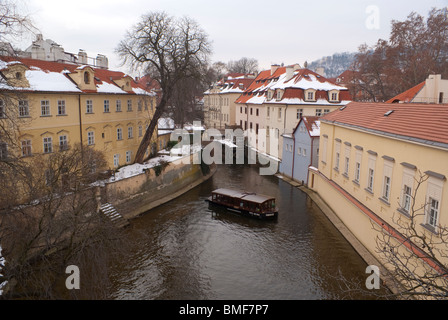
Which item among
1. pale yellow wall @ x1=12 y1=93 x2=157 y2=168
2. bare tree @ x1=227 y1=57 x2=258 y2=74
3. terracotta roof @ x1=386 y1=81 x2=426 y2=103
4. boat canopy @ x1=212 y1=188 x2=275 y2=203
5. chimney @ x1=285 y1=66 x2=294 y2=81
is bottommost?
boat canopy @ x1=212 y1=188 x2=275 y2=203

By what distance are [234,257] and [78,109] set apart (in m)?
12.0

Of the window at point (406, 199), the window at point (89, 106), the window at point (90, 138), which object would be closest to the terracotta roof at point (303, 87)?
the window at point (89, 106)

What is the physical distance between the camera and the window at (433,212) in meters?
9.24

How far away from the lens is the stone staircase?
54.3 ft

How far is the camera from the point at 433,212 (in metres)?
9.41

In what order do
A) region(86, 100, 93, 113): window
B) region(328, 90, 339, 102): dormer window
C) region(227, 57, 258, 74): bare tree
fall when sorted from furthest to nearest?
region(227, 57, 258, 74): bare tree → region(328, 90, 339, 102): dormer window → region(86, 100, 93, 113): window

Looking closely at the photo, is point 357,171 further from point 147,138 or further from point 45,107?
point 45,107

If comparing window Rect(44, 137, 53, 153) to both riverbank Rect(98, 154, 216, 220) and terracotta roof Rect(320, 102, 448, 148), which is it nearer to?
riverbank Rect(98, 154, 216, 220)

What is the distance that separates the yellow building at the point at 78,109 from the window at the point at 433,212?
13921 mm

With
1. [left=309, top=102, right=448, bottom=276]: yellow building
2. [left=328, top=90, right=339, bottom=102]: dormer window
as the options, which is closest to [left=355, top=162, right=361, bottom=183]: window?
[left=309, top=102, right=448, bottom=276]: yellow building

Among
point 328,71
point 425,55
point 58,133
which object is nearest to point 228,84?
point 425,55

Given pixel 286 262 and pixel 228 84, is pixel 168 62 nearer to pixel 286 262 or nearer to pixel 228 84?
pixel 286 262

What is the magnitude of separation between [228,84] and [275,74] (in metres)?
12.0

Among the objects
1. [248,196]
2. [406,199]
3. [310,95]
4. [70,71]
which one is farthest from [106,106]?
[406,199]
